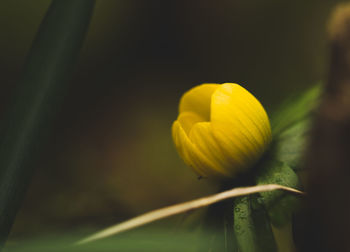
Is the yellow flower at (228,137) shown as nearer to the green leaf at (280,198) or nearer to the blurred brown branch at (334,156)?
the green leaf at (280,198)

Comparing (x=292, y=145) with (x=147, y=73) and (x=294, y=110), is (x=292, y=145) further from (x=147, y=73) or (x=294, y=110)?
(x=147, y=73)

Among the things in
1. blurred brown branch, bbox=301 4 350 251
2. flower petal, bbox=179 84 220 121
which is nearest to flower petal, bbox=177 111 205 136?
flower petal, bbox=179 84 220 121

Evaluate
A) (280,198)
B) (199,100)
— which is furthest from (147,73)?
(280,198)

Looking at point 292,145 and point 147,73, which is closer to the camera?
point 292,145

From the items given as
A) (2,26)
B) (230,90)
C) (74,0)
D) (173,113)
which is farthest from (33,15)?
(230,90)

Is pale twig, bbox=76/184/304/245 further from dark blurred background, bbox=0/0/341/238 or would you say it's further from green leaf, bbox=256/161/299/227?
dark blurred background, bbox=0/0/341/238
